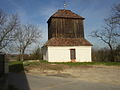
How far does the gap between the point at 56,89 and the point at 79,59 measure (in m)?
19.4

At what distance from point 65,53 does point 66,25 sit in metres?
5.93

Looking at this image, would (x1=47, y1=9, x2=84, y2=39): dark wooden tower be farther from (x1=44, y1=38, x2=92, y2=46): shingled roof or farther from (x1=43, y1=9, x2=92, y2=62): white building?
(x1=44, y1=38, x2=92, y2=46): shingled roof

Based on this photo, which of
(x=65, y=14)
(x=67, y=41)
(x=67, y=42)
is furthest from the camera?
(x=65, y=14)

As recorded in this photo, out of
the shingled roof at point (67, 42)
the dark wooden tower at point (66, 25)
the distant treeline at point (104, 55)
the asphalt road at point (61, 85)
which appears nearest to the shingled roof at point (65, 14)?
the dark wooden tower at point (66, 25)

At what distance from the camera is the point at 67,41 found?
91.8ft

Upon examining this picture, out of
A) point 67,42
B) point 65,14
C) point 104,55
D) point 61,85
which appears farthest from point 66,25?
point 61,85

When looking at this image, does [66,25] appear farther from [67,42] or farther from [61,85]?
[61,85]

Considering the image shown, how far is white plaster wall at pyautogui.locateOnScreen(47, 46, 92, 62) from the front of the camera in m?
26.4

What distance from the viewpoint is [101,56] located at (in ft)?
123

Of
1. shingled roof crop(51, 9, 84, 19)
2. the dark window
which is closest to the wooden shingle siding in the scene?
shingled roof crop(51, 9, 84, 19)

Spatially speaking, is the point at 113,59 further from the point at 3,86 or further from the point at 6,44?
the point at 3,86

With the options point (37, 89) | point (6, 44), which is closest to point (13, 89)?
point (37, 89)

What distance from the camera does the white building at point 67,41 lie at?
26531mm

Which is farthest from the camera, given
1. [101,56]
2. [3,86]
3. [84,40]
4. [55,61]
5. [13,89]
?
[101,56]
